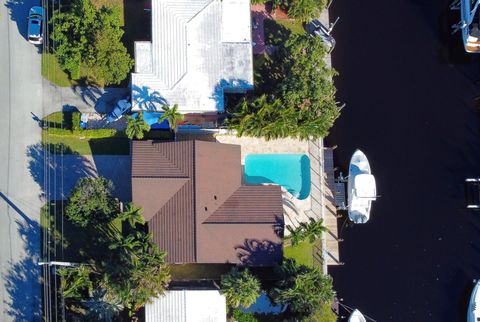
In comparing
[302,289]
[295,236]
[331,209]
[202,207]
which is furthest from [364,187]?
[202,207]

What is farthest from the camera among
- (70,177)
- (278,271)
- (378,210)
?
(378,210)

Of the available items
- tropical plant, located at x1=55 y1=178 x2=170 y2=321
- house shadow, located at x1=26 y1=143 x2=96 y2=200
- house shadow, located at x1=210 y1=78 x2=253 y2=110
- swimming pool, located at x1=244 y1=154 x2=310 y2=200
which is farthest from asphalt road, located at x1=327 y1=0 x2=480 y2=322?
house shadow, located at x1=26 y1=143 x2=96 y2=200

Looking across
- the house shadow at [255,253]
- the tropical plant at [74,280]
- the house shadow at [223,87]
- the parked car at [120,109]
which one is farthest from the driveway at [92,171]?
the house shadow at [255,253]

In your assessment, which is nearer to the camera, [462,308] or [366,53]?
[462,308]

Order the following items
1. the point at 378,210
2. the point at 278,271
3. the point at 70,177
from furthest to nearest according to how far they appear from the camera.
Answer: the point at 378,210 → the point at 70,177 → the point at 278,271

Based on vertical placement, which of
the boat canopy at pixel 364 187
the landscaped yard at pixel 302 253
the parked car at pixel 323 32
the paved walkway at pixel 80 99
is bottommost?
the landscaped yard at pixel 302 253

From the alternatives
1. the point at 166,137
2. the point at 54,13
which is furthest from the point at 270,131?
the point at 54,13

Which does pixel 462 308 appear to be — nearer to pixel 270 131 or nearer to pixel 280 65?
pixel 270 131

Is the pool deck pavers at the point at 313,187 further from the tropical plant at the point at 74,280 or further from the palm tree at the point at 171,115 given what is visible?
the tropical plant at the point at 74,280
